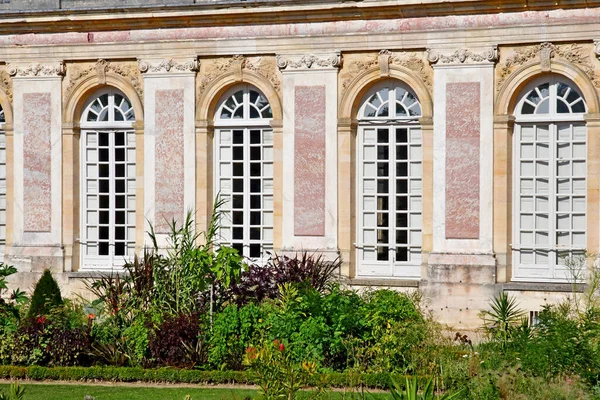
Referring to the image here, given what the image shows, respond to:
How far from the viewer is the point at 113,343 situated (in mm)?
16109

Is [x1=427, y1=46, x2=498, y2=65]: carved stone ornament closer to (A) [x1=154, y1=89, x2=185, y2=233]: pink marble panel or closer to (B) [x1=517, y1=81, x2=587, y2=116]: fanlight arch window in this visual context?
(B) [x1=517, y1=81, x2=587, y2=116]: fanlight arch window

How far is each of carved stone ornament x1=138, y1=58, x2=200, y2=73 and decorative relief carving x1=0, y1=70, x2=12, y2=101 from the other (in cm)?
253

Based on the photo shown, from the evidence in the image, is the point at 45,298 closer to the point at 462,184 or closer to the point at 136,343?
the point at 136,343

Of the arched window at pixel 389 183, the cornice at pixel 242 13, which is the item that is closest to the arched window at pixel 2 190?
the cornice at pixel 242 13

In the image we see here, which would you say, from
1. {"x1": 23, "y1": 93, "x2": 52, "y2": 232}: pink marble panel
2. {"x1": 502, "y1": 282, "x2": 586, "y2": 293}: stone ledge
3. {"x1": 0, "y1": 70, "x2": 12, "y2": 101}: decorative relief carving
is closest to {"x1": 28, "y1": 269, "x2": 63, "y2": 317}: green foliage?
{"x1": 23, "y1": 93, "x2": 52, "y2": 232}: pink marble panel

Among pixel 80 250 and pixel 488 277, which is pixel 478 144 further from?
pixel 80 250

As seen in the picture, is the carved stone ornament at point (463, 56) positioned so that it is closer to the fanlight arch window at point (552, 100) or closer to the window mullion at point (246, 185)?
the fanlight arch window at point (552, 100)

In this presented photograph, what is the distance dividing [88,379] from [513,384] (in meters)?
5.72

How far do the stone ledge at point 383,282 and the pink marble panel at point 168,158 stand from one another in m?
3.21

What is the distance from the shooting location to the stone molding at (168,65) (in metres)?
21.4

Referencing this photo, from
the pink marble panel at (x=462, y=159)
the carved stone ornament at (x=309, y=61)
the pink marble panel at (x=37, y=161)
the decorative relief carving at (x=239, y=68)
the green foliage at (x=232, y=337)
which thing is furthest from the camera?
the pink marble panel at (x=37, y=161)

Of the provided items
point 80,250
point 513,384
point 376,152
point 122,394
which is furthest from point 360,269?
point 513,384

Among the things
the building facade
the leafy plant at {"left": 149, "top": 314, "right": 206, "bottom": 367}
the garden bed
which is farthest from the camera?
the building facade

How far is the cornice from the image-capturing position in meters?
19.5
